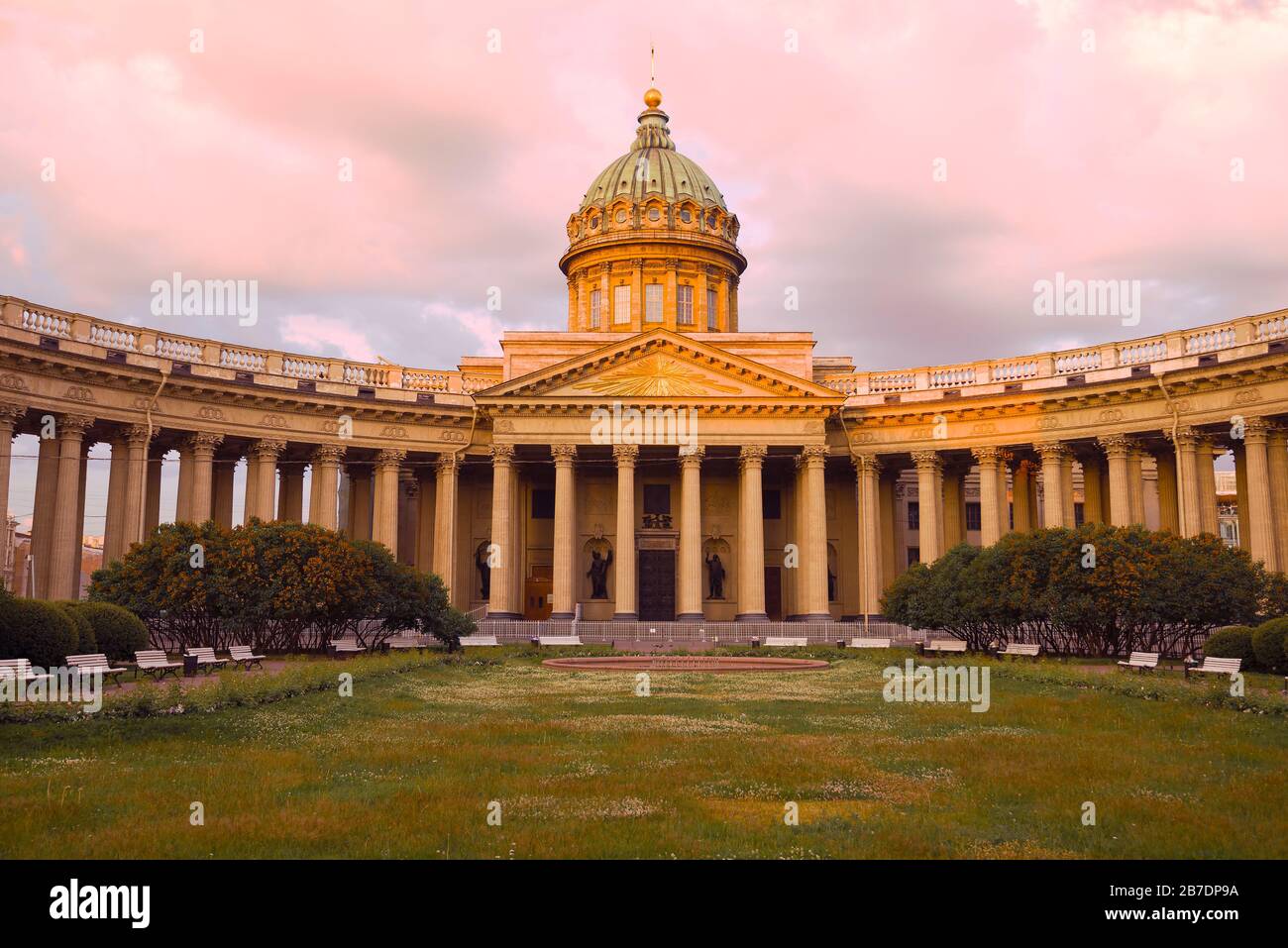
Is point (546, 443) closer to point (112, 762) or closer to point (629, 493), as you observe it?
point (629, 493)

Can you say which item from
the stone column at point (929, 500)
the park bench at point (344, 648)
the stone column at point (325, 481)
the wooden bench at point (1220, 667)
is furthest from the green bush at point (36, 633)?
the stone column at point (929, 500)

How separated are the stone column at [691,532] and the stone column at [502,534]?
27.7 ft

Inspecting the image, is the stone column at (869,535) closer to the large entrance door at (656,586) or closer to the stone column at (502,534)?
the large entrance door at (656,586)

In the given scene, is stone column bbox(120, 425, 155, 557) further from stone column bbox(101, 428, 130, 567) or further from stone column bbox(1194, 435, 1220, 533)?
stone column bbox(1194, 435, 1220, 533)

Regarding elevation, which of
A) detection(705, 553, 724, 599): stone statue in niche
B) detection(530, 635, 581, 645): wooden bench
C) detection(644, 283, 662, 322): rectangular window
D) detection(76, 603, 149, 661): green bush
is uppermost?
detection(644, 283, 662, 322): rectangular window

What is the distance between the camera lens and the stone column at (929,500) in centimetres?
5253

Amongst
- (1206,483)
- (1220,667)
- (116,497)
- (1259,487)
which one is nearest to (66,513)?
(116,497)

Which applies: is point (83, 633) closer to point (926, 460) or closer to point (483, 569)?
point (483, 569)

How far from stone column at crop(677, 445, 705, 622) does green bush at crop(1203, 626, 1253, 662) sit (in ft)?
83.6

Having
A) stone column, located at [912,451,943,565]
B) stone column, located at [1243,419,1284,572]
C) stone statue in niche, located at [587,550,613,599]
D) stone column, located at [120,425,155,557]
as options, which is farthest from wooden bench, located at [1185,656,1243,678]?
stone column, located at [120,425,155,557]

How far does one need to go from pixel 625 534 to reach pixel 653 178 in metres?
26.4

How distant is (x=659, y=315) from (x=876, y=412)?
16497 millimetres

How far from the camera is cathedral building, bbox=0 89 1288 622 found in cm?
4406
